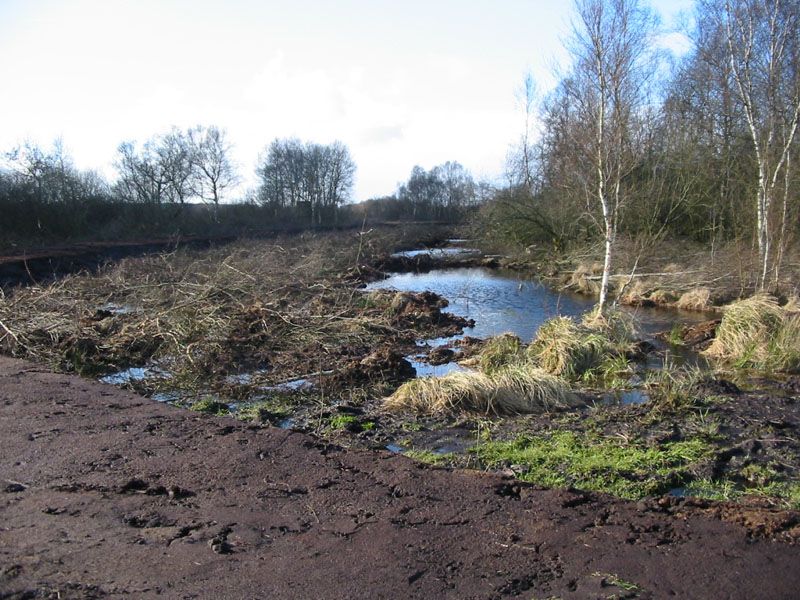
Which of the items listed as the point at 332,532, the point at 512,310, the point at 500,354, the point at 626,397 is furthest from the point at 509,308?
the point at 332,532

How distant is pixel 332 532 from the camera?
4566 mm

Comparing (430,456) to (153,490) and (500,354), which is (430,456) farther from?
(500,354)

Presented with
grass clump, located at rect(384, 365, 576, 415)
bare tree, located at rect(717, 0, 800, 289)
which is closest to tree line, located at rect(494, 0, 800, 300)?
bare tree, located at rect(717, 0, 800, 289)

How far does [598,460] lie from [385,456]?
213 centimetres

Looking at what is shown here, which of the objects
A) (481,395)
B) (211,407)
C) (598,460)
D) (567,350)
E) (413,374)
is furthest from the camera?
(567,350)

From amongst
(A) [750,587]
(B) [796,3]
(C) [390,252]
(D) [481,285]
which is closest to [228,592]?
(A) [750,587]

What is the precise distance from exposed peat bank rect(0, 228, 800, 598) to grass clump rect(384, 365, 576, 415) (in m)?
0.03

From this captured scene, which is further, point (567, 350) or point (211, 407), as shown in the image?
point (567, 350)

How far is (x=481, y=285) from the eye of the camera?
2394 cm

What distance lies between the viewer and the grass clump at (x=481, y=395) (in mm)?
8312

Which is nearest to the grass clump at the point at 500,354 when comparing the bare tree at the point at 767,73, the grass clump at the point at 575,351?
the grass clump at the point at 575,351

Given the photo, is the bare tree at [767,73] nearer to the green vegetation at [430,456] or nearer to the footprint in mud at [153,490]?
the green vegetation at [430,456]

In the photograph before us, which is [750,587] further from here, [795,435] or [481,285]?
[481,285]

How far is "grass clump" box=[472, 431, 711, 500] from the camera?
575 cm
